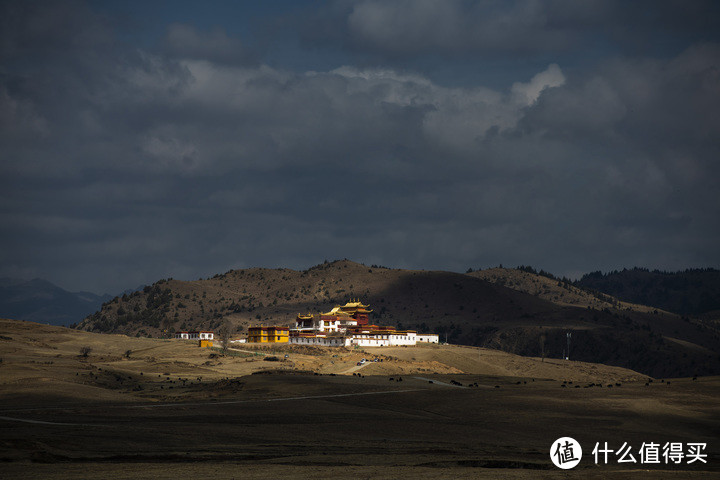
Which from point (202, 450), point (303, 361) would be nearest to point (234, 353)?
point (303, 361)

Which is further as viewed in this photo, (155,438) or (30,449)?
(155,438)

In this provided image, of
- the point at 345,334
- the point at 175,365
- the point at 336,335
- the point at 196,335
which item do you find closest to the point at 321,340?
the point at 336,335

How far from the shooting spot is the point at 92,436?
1763 inches

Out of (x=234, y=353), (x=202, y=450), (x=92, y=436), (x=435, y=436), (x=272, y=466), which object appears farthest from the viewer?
(x=234, y=353)

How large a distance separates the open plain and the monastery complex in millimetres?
43932

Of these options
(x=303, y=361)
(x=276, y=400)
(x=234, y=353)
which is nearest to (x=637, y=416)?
(x=276, y=400)

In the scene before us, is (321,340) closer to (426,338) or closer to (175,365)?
(426,338)

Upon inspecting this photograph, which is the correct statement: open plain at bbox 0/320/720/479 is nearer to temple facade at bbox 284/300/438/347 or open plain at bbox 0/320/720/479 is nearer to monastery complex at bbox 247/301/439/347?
temple facade at bbox 284/300/438/347

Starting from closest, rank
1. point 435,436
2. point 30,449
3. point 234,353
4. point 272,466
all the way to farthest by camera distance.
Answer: point 272,466
point 30,449
point 435,436
point 234,353

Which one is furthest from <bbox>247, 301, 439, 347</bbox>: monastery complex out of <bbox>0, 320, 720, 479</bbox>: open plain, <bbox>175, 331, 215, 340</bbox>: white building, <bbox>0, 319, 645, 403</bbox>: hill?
<bbox>0, 320, 720, 479</bbox>: open plain

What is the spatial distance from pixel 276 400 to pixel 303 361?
170 ft

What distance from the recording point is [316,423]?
2136 inches

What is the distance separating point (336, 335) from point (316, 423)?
96291 millimetres

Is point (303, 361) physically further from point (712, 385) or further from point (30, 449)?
point (30, 449)
